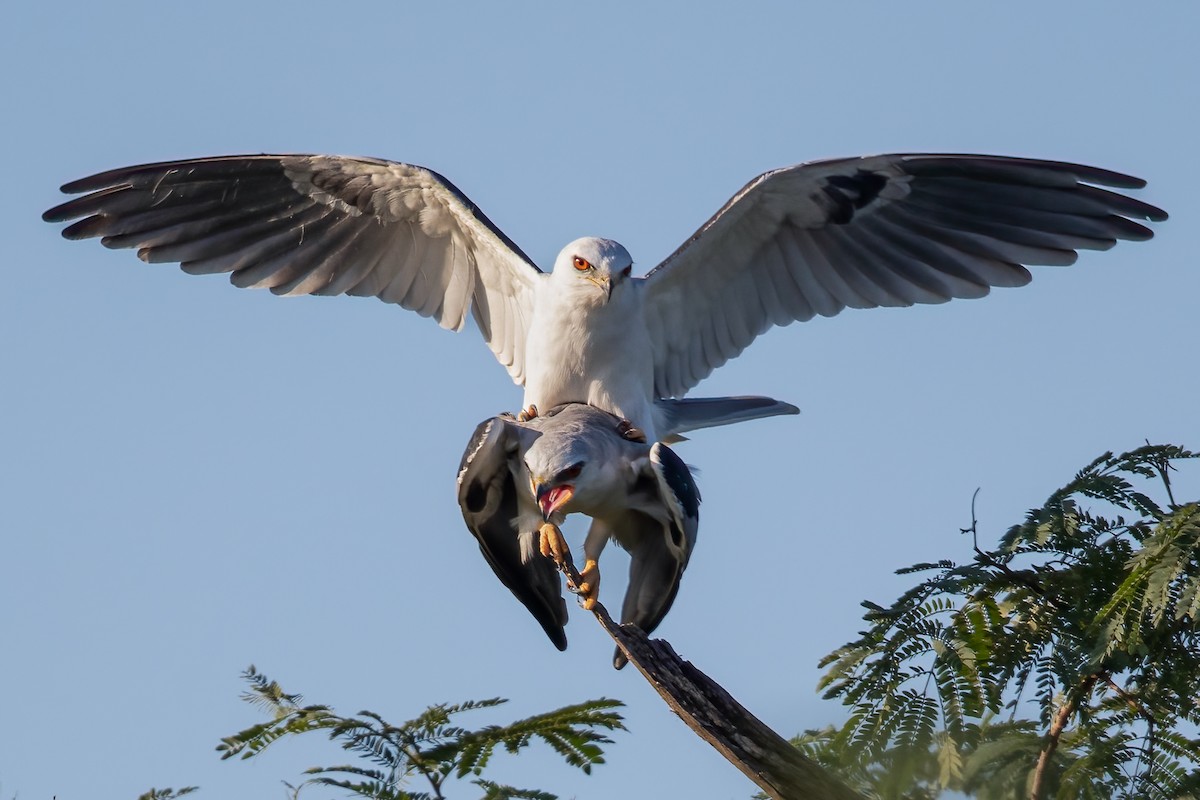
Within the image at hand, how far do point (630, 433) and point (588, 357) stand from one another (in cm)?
76

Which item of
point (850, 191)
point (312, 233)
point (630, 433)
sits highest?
point (312, 233)

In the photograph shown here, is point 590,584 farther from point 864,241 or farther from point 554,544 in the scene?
Answer: point 864,241

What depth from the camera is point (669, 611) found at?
27.1 ft

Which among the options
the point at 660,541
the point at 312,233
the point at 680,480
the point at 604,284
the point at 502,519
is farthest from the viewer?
the point at 312,233

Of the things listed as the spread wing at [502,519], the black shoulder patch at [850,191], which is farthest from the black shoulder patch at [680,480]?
the black shoulder patch at [850,191]

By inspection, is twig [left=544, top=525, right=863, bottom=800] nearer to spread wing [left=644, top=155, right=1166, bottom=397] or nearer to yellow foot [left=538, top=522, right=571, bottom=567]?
yellow foot [left=538, top=522, right=571, bottom=567]

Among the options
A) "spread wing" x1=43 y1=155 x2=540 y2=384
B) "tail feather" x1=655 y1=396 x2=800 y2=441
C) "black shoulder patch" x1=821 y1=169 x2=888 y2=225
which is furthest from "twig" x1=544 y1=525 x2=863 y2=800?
"black shoulder patch" x1=821 y1=169 x2=888 y2=225

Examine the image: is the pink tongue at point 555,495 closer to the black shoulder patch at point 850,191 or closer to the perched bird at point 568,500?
the perched bird at point 568,500

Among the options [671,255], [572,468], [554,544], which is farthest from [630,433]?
[671,255]

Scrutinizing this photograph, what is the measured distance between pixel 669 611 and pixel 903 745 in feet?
7.68

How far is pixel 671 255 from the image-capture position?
9.54m

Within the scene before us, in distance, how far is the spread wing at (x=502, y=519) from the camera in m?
7.93

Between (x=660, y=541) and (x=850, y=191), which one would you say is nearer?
(x=660, y=541)

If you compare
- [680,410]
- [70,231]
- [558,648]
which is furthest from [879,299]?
[70,231]
